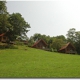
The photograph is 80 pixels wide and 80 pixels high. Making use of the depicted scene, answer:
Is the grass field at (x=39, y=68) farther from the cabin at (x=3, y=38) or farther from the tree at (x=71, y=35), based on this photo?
the tree at (x=71, y=35)

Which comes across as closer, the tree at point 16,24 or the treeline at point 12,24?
the treeline at point 12,24

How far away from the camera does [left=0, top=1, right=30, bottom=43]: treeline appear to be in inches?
Result: 1390

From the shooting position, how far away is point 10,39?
39875 mm

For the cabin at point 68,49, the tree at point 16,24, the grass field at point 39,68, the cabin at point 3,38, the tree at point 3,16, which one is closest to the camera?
the grass field at point 39,68

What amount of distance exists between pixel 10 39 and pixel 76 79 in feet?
95.6

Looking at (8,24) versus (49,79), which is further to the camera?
(8,24)

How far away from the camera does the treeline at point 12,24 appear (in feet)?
116

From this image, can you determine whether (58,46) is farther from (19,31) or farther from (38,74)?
(38,74)

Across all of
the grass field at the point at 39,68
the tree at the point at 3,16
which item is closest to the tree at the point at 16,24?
the tree at the point at 3,16

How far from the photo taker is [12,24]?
3788cm

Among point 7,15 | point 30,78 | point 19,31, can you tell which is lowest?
point 30,78

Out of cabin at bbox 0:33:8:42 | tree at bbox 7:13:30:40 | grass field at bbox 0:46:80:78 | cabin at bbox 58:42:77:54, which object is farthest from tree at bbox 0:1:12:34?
cabin at bbox 58:42:77:54

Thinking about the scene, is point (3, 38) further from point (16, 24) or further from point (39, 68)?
point (39, 68)

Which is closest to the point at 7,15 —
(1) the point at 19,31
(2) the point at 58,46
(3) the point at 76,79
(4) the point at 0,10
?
(4) the point at 0,10
